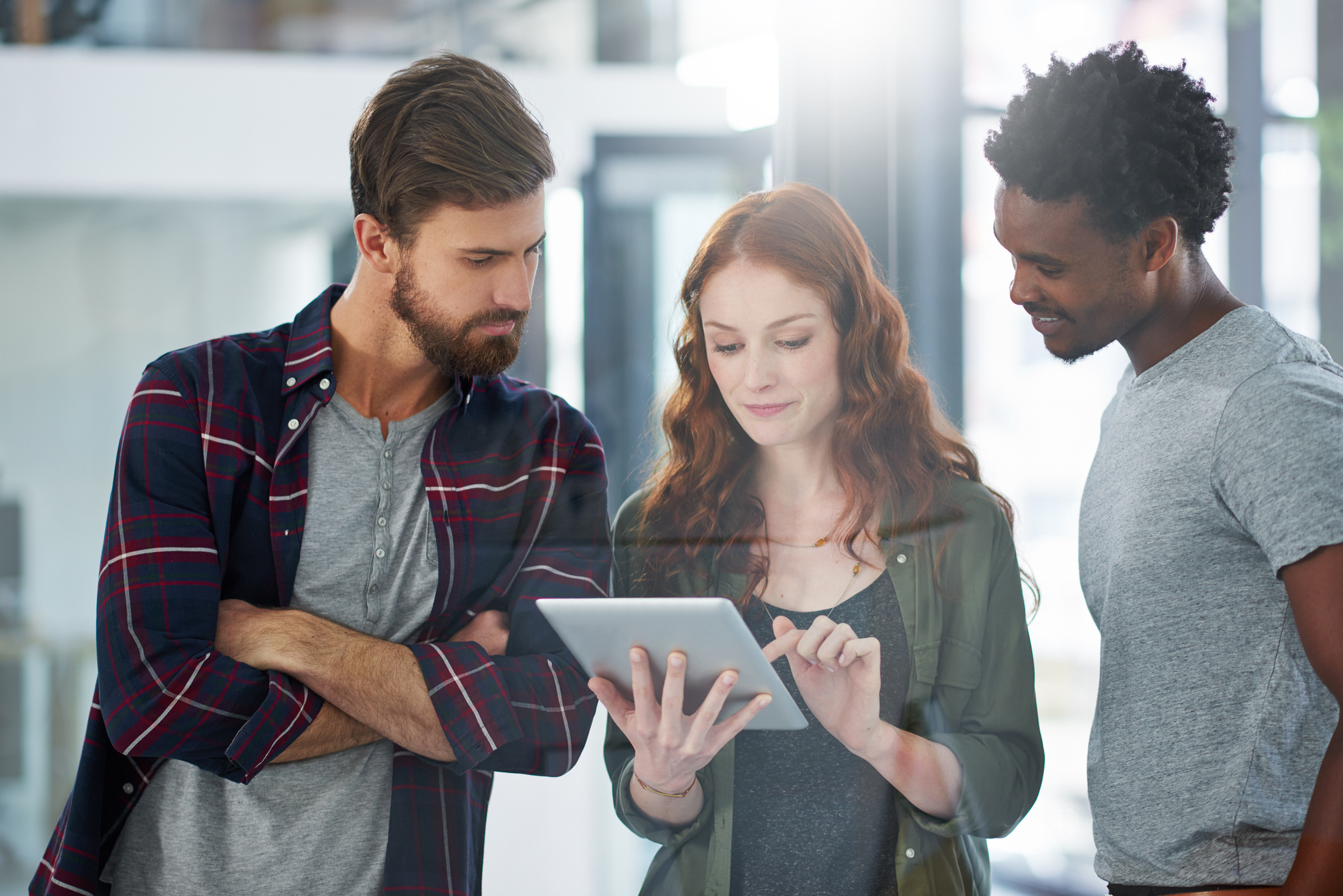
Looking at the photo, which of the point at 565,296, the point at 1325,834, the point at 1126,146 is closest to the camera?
the point at 1325,834

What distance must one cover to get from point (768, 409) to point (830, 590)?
26cm

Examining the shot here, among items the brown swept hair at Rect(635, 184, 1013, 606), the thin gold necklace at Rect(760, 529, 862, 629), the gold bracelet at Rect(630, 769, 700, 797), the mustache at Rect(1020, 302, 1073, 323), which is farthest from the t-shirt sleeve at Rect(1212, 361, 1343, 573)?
the gold bracelet at Rect(630, 769, 700, 797)

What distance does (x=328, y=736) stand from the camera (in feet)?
4.22

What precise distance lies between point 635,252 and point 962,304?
54cm

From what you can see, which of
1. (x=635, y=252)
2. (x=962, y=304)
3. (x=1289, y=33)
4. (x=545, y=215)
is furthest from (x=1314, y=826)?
(x=1289, y=33)

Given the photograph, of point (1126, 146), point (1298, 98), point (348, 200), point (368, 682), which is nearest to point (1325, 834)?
point (1126, 146)

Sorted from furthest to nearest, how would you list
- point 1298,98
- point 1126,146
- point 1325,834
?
point 1298,98
point 1126,146
point 1325,834

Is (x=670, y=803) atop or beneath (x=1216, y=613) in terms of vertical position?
beneath

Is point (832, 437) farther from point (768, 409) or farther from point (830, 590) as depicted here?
point (830, 590)

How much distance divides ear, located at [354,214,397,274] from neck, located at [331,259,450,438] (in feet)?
0.06

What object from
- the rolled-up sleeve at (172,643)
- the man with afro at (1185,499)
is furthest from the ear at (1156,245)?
the rolled-up sleeve at (172,643)

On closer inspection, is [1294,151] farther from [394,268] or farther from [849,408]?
[394,268]

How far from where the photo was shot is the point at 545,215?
1628mm

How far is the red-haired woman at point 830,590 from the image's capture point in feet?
4.57
